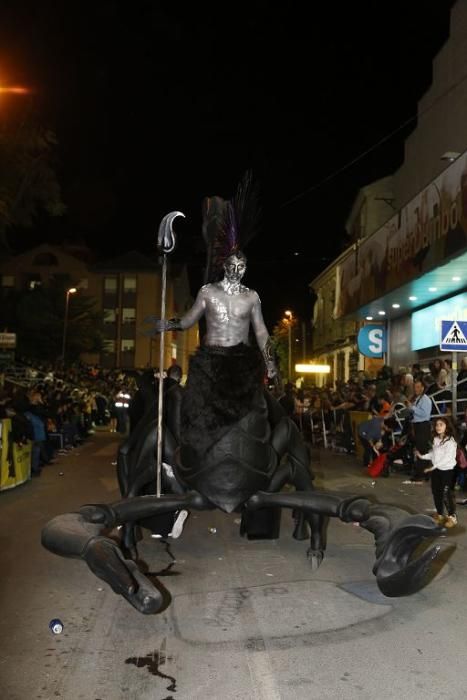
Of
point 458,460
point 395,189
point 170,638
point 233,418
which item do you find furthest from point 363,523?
point 395,189

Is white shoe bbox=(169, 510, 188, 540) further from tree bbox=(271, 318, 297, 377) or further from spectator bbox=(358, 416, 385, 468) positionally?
tree bbox=(271, 318, 297, 377)

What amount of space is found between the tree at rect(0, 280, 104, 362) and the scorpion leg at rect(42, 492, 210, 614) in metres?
49.4

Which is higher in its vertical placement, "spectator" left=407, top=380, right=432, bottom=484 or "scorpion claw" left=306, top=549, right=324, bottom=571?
"spectator" left=407, top=380, right=432, bottom=484

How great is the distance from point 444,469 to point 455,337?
348cm

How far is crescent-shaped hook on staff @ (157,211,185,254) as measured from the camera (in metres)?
6.01


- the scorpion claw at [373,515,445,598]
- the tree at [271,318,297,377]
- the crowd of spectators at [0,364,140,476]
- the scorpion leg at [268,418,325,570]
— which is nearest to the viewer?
the scorpion claw at [373,515,445,598]

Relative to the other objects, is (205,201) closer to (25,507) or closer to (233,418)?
(233,418)

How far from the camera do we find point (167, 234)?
6.04 m

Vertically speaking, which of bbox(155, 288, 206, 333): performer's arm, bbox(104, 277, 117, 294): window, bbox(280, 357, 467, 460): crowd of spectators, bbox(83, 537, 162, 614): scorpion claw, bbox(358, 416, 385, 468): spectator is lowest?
bbox(83, 537, 162, 614): scorpion claw

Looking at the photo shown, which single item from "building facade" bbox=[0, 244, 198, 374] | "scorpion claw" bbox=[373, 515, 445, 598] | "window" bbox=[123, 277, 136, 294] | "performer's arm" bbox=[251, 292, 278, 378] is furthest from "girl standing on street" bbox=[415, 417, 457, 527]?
A: "window" bbox=[123, 277, 136, 294]

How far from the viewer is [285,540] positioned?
820 cm

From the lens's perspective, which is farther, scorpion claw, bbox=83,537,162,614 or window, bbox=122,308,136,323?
window, bbox=122,308,136,323

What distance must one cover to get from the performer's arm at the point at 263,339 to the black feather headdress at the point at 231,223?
48 centimetres

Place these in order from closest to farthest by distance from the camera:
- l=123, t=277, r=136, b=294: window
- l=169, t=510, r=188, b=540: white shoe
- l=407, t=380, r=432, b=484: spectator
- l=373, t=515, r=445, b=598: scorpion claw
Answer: l=373, t=515, r=445, b=598: scorpion claw
l=169, t=510, r=188, b=540: white shoe
l=407, t=380, r=432, b=484: spectator
l=123, t=277, r=136, b=294: window
